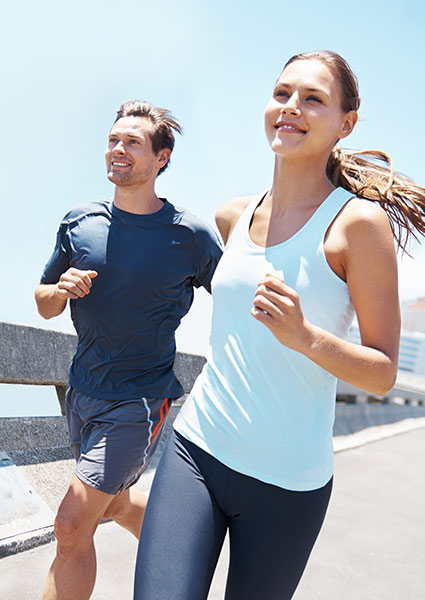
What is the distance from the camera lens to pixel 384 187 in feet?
7.27

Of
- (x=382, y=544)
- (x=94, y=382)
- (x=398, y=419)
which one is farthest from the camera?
(x=398, y=419)

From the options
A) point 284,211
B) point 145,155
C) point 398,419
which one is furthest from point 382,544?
point 398,419

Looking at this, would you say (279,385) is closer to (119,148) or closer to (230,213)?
(230,213)

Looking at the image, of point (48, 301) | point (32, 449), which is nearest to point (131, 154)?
point (48, 301)

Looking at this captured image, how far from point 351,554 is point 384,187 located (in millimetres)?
3262

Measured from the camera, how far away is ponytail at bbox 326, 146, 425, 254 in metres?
2.20

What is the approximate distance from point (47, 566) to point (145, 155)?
7.05 feet

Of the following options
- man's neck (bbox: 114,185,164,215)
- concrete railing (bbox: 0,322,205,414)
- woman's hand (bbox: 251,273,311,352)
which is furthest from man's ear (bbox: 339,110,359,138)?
concrete railing (bbox: 0,322,205,414)

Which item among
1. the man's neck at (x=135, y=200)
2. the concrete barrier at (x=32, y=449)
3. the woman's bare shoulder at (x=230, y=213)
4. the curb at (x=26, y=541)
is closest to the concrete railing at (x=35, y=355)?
the concrete barrier at (x=32, y=449)

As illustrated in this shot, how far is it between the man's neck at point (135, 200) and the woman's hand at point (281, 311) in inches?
63.8

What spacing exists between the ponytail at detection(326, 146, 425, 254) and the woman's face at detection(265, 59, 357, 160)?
0.38ft

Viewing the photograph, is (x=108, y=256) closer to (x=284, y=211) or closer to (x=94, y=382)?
(x=94, y=382)

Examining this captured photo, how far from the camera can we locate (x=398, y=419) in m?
13.1

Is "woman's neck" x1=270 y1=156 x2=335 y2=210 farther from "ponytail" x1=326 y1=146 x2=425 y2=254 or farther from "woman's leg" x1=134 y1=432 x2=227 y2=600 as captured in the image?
"woman's leg" x1=134 y1=432 x2=227 y2=600
